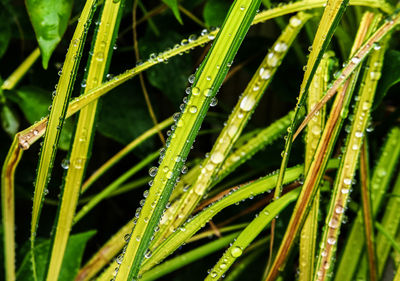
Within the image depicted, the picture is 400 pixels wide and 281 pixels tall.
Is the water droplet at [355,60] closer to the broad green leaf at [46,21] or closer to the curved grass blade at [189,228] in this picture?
the curved grass blade at [189,228]

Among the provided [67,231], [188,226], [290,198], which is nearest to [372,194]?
[290,198]

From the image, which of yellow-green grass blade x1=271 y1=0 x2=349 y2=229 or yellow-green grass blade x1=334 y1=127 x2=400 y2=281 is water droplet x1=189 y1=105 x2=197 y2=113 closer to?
yellow-green grass blade x1=271 y1=0 x2=349 y2=229

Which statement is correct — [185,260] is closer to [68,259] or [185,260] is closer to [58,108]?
[68,259]

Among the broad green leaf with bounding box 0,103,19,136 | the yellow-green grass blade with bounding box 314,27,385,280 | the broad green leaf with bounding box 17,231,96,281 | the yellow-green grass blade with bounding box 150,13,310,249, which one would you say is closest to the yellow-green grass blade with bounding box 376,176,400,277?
the yellow-green grass blade with bounding box 314,27,385,280

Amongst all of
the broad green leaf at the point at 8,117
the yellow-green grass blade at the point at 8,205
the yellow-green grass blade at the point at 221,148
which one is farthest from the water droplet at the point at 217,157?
the broad green leaf at the point at 8,117

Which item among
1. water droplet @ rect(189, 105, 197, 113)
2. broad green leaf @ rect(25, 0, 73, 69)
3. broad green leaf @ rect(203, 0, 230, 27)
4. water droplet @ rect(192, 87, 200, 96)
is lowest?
water droplet @ rect(189, 105, 197, 113)
